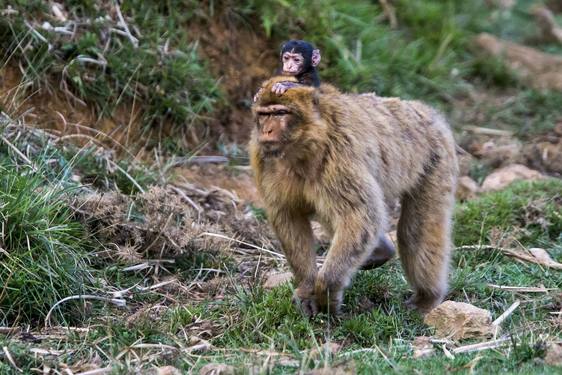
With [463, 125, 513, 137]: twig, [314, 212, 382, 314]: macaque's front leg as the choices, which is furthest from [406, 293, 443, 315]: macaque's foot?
[463, 125, 513, 137]: twig

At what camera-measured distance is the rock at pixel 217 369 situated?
5.29 meters

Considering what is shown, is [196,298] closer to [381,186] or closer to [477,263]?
[381,186]

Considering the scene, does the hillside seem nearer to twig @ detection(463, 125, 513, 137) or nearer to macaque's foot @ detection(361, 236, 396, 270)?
twig @ detection(463, 125, 513, 137)

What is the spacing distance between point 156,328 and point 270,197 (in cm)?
108

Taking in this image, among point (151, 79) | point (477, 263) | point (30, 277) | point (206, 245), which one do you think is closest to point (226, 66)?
point (151, 79)

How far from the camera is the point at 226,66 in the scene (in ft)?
33.8

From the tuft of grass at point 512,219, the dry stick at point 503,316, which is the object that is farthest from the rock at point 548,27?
the dry stick at point 503,316

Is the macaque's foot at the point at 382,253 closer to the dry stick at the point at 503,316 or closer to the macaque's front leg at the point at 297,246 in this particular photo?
the macaque's front leg at the point at 297,246

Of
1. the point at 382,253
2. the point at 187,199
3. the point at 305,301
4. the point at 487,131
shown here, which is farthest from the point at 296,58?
the point at 487,131

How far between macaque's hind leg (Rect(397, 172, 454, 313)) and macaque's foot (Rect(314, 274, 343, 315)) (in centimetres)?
80

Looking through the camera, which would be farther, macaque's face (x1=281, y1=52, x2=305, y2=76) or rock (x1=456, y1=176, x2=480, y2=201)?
rock (x1=456, y1=176, x2=480, y2=201)

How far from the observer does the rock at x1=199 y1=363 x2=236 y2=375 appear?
529cm

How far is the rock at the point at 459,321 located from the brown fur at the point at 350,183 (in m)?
0.52

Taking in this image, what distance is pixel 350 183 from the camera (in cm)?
620
